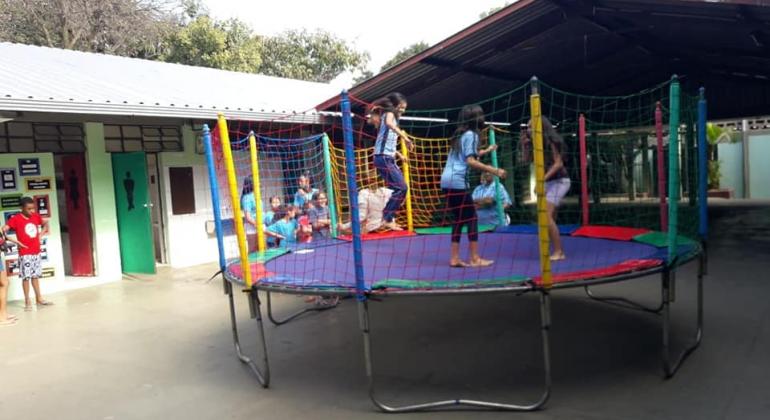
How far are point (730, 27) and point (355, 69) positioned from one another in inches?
909

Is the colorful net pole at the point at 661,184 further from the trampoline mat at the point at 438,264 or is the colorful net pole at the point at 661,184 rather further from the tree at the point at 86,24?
the tree at the point at 86,24

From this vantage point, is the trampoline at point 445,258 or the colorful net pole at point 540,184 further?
the trampoline at point 445,258

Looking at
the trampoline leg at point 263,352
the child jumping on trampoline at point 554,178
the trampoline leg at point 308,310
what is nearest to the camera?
the trampoline leg at point 263,352

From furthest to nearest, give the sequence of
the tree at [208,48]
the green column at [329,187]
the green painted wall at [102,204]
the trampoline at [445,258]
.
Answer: the tree at [208,48], the green painted wall at [102,204], the green column at [329,187], the trampoline at [445,258]

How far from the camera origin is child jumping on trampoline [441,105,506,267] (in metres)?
4.66

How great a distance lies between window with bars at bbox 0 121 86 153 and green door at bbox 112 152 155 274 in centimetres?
67

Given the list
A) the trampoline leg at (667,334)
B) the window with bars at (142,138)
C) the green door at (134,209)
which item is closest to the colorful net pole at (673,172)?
the trampoline leg at (667,334)

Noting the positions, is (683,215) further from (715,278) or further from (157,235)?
(157,235)

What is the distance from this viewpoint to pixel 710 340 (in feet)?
16.2

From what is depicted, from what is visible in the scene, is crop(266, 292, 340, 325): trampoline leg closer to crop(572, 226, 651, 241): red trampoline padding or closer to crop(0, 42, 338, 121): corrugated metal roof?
crop(572, 226, 651, 241): red trampoline padding

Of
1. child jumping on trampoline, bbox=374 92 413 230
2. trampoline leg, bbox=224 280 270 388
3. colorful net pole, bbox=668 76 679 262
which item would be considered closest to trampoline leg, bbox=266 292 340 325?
trampoline leg, bbox=224 280 270 388

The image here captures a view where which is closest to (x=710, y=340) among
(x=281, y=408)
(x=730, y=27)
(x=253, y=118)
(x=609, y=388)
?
(x=609, y=388)

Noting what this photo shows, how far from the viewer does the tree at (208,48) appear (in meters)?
22.3

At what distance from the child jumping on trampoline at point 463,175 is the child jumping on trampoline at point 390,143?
66cm
